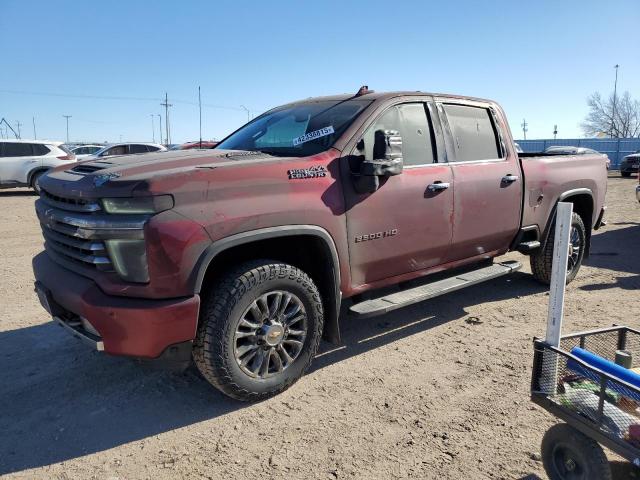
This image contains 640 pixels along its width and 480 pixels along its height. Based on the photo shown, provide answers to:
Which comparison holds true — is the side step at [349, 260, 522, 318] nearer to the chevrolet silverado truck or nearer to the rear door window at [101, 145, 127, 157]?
the chevrolet silverado truck

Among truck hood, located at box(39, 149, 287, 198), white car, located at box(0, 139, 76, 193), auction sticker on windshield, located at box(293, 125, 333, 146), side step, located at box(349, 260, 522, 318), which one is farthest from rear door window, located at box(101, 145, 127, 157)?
side step, located at box(349, 260, 522, 318)

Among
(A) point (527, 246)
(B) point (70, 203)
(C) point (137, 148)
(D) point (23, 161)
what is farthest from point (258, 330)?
(C) point (137, 148)

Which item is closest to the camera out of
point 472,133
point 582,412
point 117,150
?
point 582,412

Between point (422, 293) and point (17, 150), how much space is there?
16267 mm

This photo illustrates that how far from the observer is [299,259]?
3.62 metres

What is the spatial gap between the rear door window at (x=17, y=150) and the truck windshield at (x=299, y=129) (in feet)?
46.9

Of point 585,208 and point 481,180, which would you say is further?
point 585,208

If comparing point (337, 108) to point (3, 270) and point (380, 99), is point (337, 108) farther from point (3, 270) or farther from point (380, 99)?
point (3, 270)

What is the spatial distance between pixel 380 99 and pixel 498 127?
1689mm

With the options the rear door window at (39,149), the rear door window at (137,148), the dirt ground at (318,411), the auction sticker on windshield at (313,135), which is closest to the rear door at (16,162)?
the rear door window at (39,149)

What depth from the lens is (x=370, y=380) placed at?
3.57 m

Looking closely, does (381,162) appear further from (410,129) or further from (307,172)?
(410,129)

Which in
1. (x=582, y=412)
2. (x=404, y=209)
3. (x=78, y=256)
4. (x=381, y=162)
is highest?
(x=381, y=162)

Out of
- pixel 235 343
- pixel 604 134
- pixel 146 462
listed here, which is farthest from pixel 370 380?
pixel 604 134
